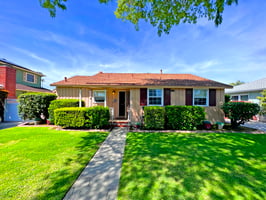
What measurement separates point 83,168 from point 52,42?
11458mm

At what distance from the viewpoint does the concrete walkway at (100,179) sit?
1.99 meters

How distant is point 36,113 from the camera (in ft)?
24.9

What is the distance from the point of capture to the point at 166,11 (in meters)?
6.18

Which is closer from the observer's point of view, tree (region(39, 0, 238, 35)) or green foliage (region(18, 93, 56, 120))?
tree (region(39, 0, 238, 35))

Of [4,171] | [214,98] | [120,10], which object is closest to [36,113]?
[4,171]

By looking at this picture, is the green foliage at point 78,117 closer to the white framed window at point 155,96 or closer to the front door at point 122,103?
the front door at point 122,103

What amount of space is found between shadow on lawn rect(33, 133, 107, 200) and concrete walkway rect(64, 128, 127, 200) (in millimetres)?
129

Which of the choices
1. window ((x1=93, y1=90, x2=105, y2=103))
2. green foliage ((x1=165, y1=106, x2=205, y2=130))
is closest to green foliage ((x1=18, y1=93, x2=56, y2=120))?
window ((x1=93, y1=90, x2=105, y2=103))

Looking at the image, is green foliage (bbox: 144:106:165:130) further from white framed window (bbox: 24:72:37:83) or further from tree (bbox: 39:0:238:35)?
white framed window (bbox: 24:72:37:83)

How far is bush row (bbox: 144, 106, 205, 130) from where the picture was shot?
648 centimetres

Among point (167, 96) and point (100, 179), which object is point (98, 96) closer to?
point (167, 96)

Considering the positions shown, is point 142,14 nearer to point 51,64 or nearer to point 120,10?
point 120,10

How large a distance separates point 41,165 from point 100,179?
5.83 feet

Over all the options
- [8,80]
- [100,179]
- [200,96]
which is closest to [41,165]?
[100,179]
